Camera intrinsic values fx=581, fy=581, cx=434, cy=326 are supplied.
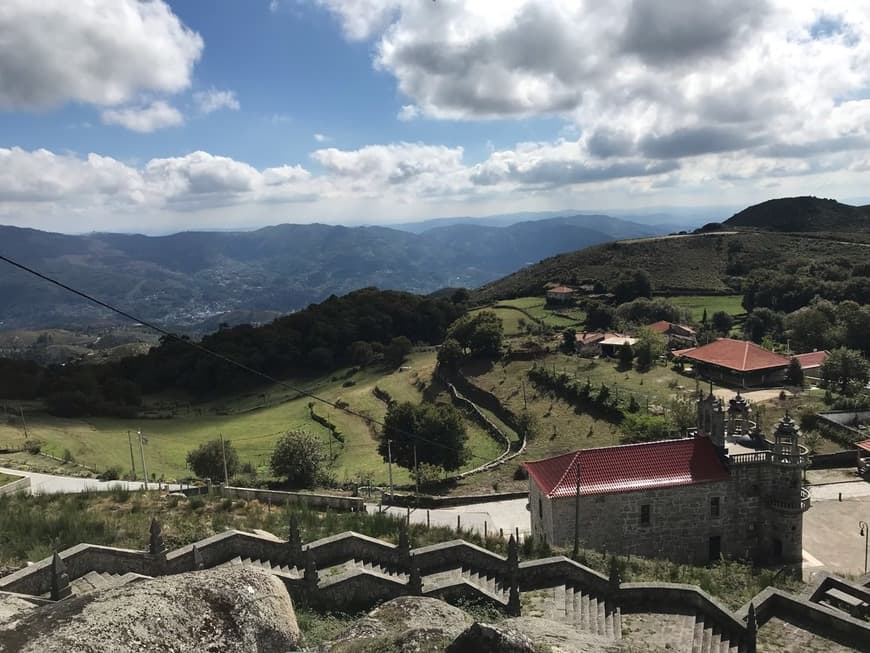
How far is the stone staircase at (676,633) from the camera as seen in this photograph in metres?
13.8

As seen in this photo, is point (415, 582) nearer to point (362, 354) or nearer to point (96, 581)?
point (96, 581)

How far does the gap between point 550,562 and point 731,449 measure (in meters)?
13.5

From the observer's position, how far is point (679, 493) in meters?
24.0

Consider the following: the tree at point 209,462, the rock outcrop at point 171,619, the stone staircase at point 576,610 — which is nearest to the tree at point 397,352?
the tree at point 209,462

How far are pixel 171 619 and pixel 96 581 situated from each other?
34.0ft

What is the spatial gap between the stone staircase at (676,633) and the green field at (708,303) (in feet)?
A: 273

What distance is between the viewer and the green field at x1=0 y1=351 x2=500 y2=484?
1693 inches

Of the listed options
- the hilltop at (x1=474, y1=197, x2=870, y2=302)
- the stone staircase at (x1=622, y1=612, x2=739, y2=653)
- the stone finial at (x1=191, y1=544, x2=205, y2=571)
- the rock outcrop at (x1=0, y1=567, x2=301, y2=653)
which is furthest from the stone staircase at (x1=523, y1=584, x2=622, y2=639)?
the hilltop at (x1=474, y1=197, x2=870, y2=302)

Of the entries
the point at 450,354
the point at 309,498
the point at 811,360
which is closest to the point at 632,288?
Answer: the point at 811,360

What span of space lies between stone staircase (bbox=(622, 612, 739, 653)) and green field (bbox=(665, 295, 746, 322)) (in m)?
83.4

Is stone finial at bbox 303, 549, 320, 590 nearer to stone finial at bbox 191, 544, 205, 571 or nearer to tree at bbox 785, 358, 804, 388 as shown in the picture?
stone finial at bbox 191, 544, 205, 571

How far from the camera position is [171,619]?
6.83 metres

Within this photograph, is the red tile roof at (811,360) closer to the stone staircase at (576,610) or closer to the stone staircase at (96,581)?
the stone staircase at (576,610)

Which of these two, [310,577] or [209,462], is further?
[209,462]
